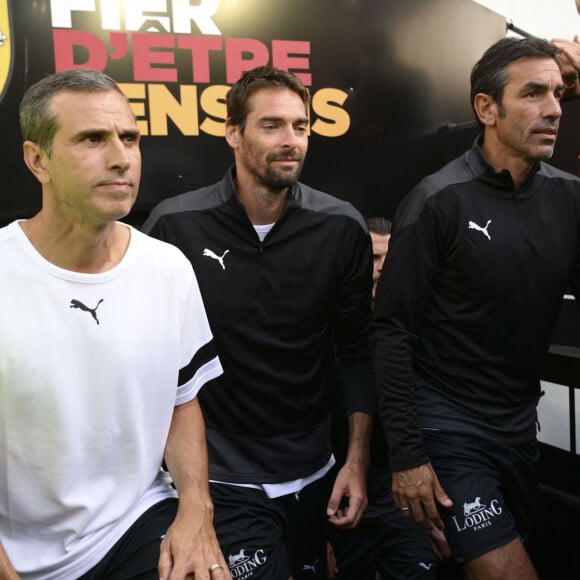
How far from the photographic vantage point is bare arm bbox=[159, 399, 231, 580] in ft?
4.64

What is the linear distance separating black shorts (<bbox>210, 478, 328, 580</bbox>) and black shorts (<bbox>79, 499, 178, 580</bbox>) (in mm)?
400

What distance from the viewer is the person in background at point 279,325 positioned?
205 centimetres

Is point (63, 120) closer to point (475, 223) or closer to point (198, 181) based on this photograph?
point (475, 223)

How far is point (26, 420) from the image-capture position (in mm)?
1404

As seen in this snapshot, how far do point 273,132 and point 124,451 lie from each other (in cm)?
116

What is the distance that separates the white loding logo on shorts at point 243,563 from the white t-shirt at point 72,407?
38cm

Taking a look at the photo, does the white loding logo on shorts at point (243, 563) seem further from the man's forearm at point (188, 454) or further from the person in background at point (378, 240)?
the person in background at point (378, 240)

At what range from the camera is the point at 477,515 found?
1771mm

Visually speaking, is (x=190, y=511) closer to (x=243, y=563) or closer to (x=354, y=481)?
(x=243, y=563)

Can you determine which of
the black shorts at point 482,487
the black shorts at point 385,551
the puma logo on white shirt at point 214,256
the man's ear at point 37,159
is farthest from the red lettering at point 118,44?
the black shorts at point 385,551

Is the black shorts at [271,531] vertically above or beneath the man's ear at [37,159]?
beneath

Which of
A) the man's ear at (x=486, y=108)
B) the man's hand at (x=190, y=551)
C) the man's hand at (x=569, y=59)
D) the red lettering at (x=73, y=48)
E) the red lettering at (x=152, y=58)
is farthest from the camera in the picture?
the red lettering at (x=152, y=58)

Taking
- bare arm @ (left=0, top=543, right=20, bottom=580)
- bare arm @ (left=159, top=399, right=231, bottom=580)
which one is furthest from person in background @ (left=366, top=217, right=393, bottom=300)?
bare arm @ (left=0, top=543, right=20, bottom=580)

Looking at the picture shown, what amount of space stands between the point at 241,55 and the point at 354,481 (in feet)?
5.86
